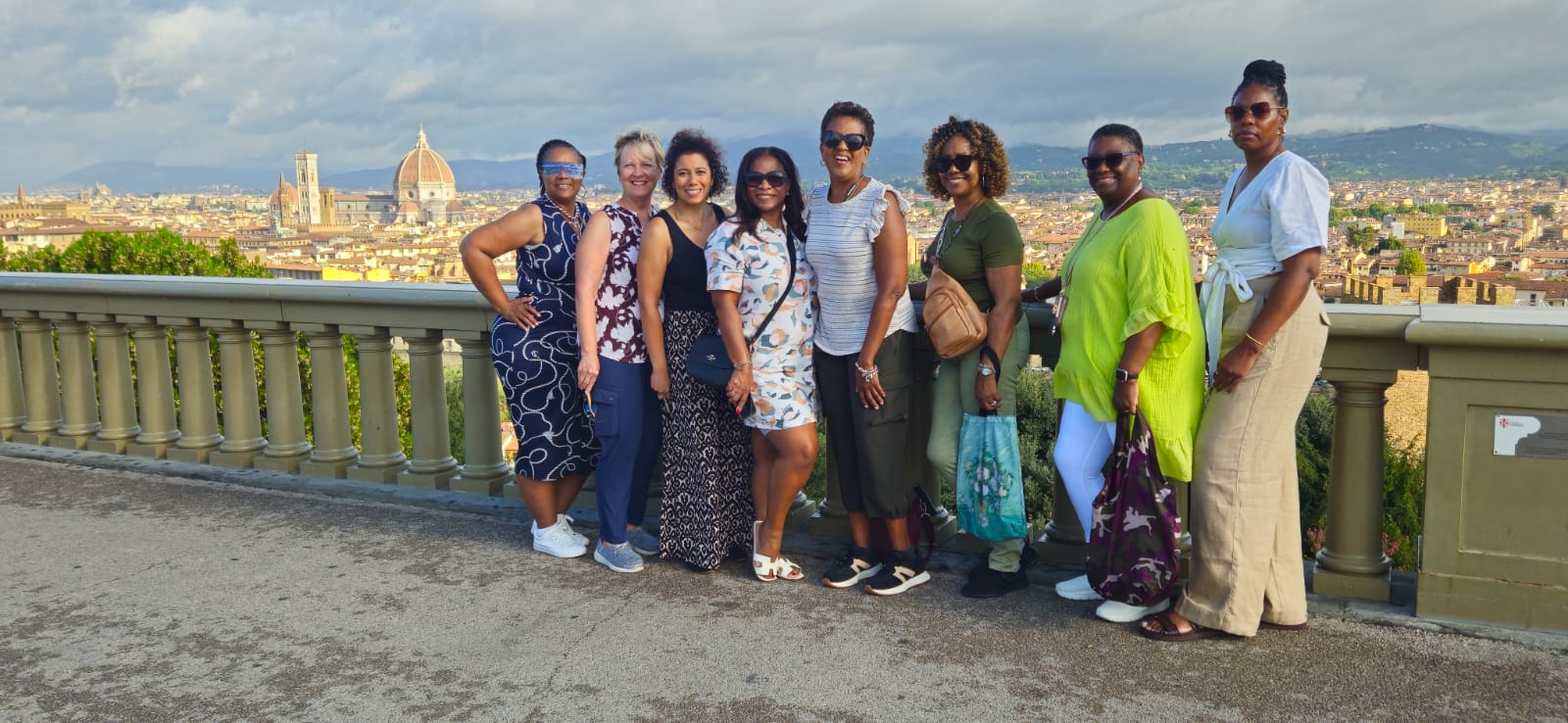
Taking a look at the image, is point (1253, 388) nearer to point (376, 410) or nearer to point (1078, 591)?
point (1078, 591)

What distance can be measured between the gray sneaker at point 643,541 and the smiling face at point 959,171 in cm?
172

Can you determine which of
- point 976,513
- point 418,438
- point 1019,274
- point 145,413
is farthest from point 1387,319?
point 145,413

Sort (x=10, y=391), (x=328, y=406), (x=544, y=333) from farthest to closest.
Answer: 1. (x=10, y=391)
2. (x=328, y=406)
3. (x=544, y=333)

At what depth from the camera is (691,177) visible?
3.96 meters

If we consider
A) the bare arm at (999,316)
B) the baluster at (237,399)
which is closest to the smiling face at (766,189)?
the bare arm at (999,316)

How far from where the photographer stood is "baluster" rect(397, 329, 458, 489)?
16.3ft

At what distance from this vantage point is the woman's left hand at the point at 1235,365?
3.28 meters

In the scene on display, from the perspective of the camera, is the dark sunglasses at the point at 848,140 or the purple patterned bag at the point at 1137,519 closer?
the purple patterned bag at the point at 1137,519

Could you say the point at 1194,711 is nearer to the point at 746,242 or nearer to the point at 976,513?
the point at 976,513

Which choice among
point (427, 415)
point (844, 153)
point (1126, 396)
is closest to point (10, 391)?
point (427, 415)

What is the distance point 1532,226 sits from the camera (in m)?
76.3

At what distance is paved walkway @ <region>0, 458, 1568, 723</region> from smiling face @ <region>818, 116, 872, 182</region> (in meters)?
1.38

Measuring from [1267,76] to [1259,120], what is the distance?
0.12 m

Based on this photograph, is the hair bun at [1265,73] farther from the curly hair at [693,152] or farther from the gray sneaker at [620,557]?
the gray sneaker at [620,557]
